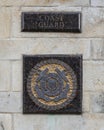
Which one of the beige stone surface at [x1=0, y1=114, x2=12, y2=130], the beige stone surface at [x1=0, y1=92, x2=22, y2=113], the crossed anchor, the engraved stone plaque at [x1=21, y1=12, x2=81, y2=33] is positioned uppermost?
the engraved stone plaque at [x1=21, y1=12, x2=81, y2=33]

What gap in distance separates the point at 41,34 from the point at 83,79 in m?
0.57

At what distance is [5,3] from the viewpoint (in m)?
8.51


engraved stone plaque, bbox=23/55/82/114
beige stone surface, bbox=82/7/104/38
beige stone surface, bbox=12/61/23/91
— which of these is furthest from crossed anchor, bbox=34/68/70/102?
beige stone surface, bbox=82/7/104/38

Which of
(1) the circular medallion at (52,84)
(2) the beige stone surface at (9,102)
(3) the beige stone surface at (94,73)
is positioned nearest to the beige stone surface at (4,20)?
(1) the circular medallion at (52,84)

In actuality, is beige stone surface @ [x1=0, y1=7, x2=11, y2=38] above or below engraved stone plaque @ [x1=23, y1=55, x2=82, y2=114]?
above

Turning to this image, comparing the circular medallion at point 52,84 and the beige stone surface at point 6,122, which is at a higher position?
the circular medallion at point 52,84

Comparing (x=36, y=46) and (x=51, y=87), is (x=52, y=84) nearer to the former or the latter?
(x=51, y=87)

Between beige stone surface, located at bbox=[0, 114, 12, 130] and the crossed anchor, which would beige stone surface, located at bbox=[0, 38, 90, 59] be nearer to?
the crossed anchor

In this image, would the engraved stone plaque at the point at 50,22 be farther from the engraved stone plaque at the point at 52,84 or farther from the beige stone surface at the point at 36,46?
the engraved stone plaque at the point at 52,84

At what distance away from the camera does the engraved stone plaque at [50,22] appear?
27.9 feet

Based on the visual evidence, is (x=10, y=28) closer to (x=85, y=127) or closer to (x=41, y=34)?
(x=41, y=34)

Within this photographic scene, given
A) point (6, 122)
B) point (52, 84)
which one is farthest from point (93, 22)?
point (6, 122)

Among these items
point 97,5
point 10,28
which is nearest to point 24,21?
point 10,28

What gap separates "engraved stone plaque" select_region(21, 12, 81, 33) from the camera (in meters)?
8.49
